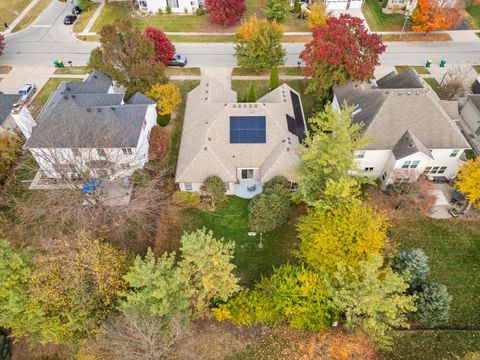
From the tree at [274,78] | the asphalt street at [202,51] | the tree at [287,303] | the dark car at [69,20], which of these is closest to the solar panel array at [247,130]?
the tree at [274,78]

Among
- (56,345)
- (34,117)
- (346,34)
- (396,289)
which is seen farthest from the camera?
(34,117)

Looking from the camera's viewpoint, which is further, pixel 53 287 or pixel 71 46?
pixel 71 46

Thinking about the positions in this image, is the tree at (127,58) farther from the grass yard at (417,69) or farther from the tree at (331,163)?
the grass yard at (417,69)

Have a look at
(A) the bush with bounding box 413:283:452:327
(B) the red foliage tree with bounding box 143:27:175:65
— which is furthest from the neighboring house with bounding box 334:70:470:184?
(B) the red foliage tree with bounding box 143:27:175:65

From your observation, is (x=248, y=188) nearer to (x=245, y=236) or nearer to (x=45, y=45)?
(x=245, y=236)

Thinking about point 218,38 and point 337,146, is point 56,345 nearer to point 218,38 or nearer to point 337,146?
point 337,146

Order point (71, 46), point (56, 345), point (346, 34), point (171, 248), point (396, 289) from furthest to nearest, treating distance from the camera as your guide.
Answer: point (71, 46)
point (346, 34)
point (171, 248)
point (56, 345)
point (396, 289)

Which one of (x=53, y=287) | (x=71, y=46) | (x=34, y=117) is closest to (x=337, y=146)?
(x=53, y=287)
